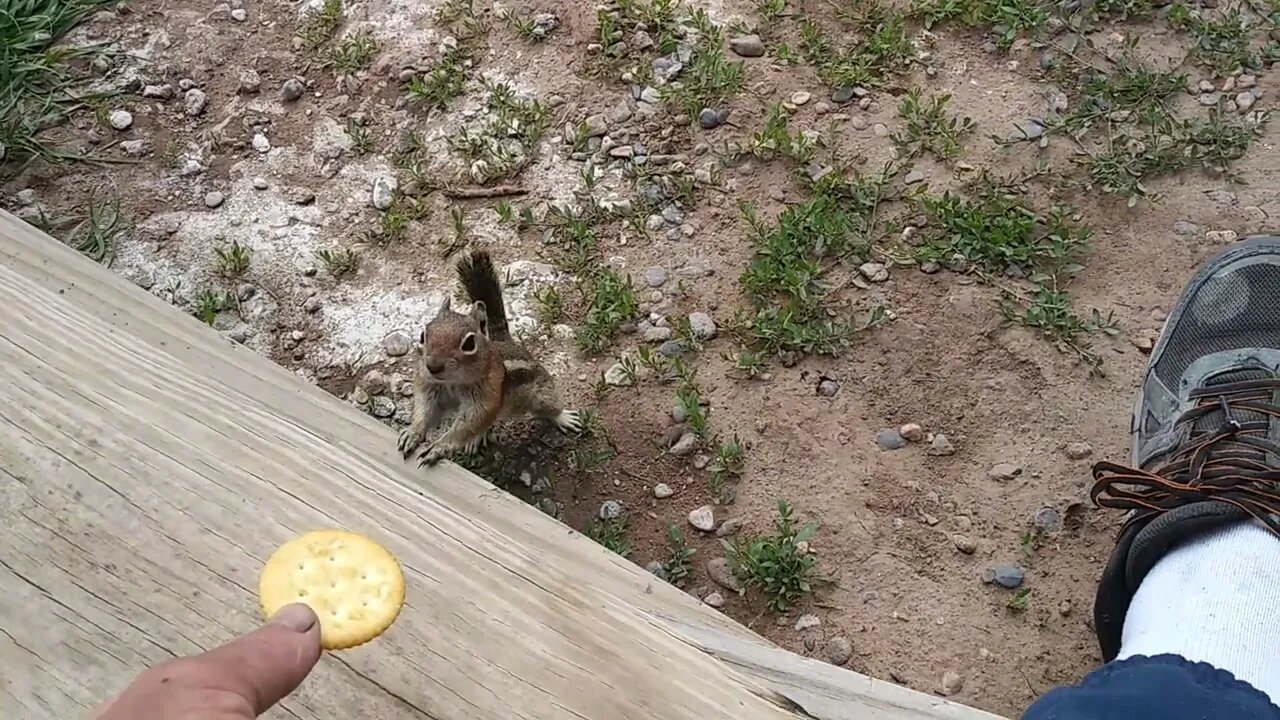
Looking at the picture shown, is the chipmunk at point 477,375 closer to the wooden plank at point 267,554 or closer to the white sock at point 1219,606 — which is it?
the wooden plank at point 267,554

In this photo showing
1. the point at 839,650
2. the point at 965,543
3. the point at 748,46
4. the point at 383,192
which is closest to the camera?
the point at 839,650

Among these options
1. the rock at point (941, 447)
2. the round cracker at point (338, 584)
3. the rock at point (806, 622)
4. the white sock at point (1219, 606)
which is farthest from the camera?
the rock at point (941, 447)

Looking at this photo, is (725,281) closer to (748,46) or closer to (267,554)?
(748,46)

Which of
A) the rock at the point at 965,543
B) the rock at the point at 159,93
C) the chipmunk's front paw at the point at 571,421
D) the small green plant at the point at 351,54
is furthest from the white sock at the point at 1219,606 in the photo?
the rock at the point at 159,93

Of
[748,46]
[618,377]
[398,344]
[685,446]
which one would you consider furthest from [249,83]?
[685,446]

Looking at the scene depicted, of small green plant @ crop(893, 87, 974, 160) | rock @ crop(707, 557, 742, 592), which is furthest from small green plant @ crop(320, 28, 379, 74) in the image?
rock @ crop(707, 557, 742, 592)

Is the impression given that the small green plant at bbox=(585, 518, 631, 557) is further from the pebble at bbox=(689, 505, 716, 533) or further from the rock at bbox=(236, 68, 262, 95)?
the rock at bbox=(236, 68, 262, 95)
